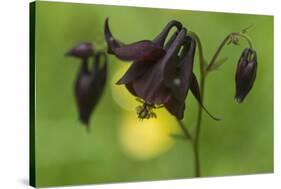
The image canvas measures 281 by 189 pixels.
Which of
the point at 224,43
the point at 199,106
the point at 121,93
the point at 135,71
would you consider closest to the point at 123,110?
the point at 121,93

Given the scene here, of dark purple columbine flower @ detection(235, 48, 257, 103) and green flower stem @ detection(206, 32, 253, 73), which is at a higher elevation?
green flower stem @ detection(206, 32, 253, 73)

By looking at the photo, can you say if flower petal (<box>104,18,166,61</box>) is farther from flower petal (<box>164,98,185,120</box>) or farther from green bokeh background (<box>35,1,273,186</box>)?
flower petal (<box>164,98,185,120</box>)

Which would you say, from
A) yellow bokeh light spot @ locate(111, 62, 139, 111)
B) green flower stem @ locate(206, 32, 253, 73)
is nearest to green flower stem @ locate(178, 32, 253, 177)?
green flower stem @ locate(206, 32, 253, 73)

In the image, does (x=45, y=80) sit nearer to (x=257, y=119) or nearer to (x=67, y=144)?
(x=67, y=144)

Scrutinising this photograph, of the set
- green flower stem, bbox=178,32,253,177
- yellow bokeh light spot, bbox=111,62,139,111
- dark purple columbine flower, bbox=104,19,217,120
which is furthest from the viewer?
green flower stem, bbox=178,32,253,177

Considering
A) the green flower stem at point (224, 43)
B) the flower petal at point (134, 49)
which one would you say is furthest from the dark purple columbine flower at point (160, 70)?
the green flower stem at point (224, 43)

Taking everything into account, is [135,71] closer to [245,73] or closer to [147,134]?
[147,134]

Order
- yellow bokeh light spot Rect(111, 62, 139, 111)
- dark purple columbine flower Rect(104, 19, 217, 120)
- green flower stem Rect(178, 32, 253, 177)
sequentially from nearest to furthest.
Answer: dark purple columbine flower Rect(104, 19, 217, 120)
yellow bokeh light spot Rect(111, 62, 139, 111)
green flower stem Rect(178, 32, 253, 177)
